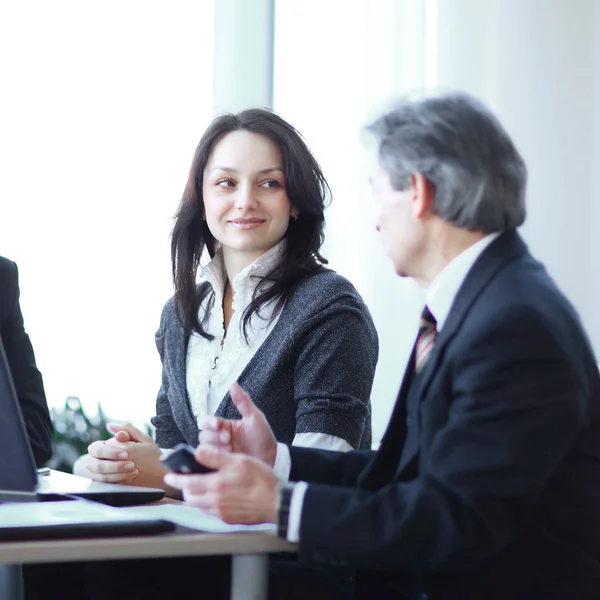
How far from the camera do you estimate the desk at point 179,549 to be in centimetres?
109

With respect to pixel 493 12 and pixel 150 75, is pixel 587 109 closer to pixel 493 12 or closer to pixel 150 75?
pixel 493 12

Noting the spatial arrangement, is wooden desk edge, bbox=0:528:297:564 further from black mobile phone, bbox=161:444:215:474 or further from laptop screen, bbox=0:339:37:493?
laptop screen, bbox=0:339:37:493

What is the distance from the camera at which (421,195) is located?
1.36 m

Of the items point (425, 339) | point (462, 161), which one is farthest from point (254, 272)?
point (462, 161)


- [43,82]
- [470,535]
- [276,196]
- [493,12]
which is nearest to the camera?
[470,535]

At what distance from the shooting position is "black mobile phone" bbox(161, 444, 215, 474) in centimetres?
121

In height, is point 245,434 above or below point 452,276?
below

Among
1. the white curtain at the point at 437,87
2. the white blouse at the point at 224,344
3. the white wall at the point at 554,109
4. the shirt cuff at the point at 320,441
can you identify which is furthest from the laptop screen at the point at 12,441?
the white wall at the point at 554,109

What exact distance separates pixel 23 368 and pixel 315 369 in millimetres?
599

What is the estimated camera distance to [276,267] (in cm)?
223

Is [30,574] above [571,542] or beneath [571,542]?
beneath

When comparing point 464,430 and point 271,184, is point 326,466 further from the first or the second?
point 271,184

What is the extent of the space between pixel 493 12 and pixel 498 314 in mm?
2431

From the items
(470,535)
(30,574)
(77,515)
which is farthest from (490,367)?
(30,574)
